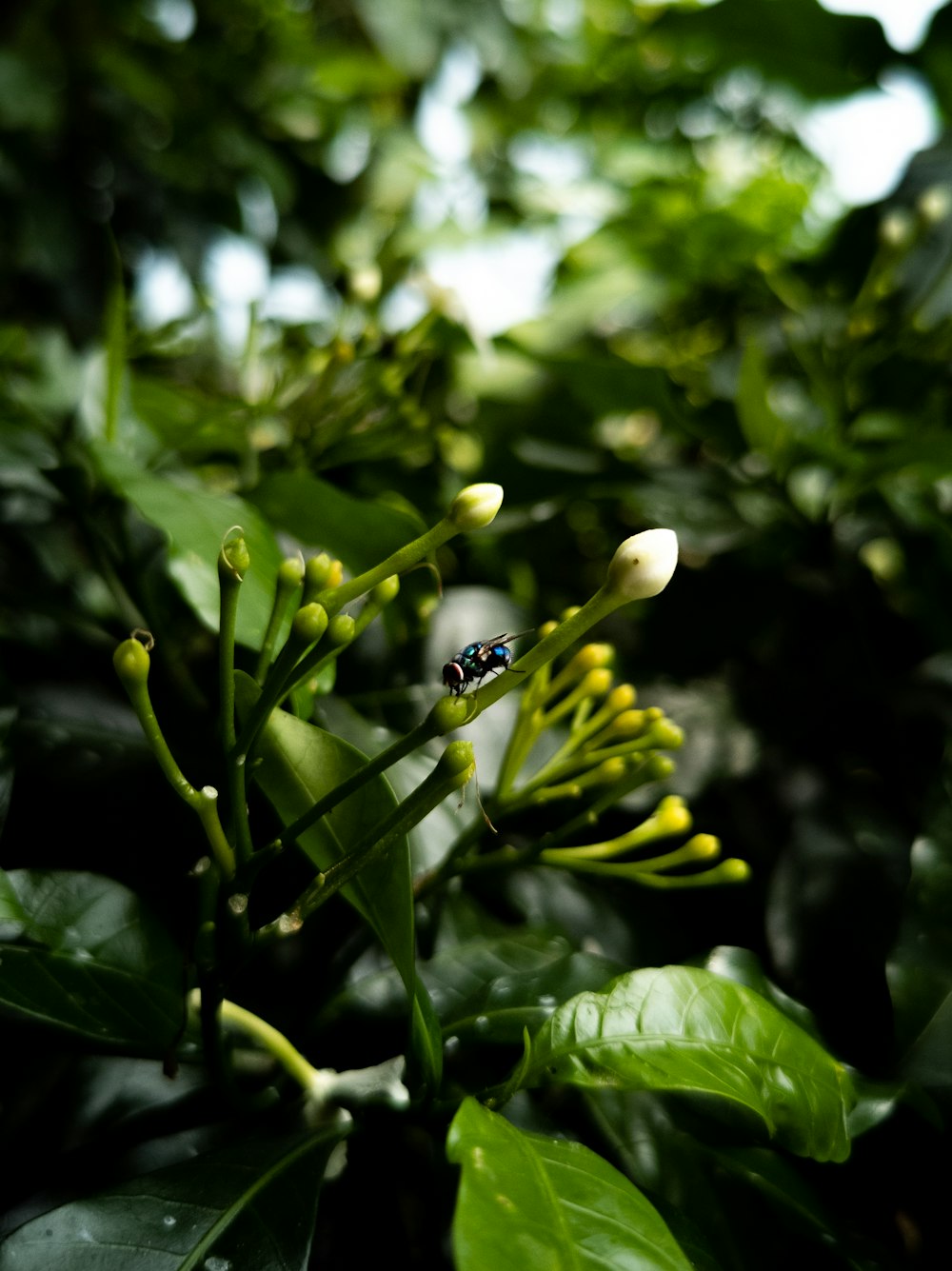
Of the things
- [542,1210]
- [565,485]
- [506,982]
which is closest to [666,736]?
[506,982]

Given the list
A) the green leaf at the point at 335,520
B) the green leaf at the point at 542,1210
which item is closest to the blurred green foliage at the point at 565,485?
the green leaf at the point at 335,520

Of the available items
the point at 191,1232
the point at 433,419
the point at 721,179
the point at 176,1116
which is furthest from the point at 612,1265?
the point at 721,179

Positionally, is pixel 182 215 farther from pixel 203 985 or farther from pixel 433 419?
pixel 203 985

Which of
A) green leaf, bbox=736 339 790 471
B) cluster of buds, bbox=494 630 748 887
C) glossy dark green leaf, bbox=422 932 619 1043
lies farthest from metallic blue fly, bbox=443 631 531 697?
green leaf, bbox=736 339 790 471

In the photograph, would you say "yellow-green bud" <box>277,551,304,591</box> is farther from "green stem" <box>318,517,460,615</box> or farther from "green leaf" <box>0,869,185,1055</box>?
"green leaf" <box>0,869,185,1055</box>

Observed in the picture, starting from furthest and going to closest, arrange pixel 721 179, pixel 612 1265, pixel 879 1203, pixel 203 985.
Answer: pixel 721 179
pixel 879 1203
pixel 203 985
pixel 612 1265

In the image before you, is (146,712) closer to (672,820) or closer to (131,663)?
(131,663)

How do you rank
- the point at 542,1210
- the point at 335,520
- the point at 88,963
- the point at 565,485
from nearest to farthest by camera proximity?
the point at 542,1210 → the point at 88,963 → the point at 335,520 → the point at 565,485

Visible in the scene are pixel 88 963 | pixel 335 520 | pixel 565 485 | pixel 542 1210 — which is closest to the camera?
pixel 542 1210
